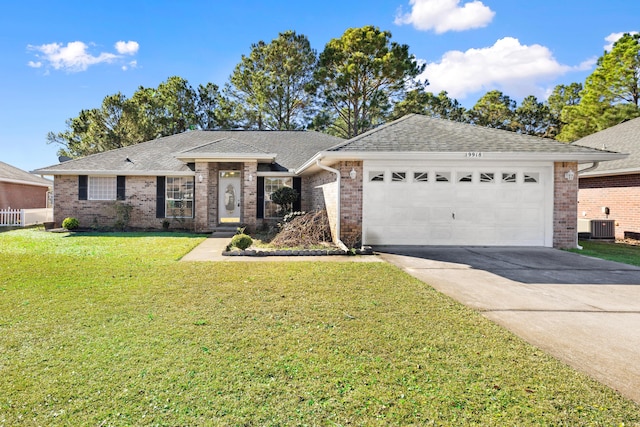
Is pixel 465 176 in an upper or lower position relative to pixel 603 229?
upper

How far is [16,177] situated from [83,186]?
9492mm

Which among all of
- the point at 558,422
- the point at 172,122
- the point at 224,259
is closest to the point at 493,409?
the point at 558,422

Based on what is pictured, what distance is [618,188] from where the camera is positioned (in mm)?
13031

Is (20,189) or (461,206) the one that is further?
(20,189)

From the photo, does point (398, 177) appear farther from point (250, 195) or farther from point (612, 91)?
point (612, 91)

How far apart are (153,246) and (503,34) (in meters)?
17.4

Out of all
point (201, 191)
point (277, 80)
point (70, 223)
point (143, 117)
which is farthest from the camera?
point (277, 80)

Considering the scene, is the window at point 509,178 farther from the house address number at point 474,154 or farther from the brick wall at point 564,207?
the house address number at point 474,154

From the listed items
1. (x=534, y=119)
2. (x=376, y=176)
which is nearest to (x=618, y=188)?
(x=376, y=176)

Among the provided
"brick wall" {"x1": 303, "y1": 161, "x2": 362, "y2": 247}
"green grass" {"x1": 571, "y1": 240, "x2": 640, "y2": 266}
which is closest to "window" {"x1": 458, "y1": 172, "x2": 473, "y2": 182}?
"brick wall" {"x1": 303, "y1": 161, "x2": 362, "y2": 247}

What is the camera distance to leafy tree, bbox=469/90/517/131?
34406 mm

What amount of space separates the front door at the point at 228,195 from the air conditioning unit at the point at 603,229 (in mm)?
13760

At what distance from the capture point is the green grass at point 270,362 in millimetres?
2516

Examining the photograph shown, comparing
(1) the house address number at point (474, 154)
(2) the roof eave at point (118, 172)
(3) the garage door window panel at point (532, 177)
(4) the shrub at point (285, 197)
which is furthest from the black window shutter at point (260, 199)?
(3) the garage door window panel at point (532, 177)
